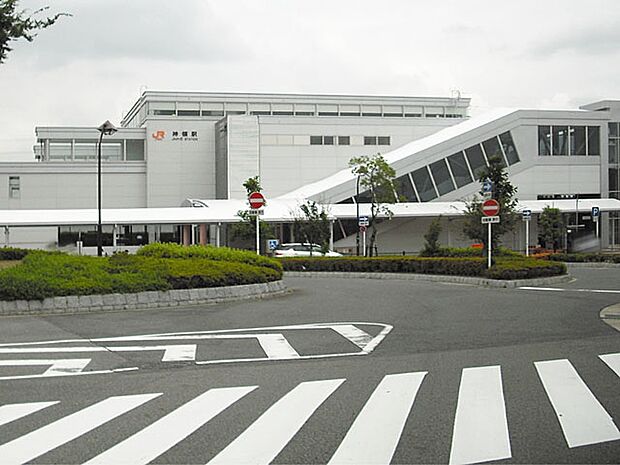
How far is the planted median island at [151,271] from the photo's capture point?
667 inches

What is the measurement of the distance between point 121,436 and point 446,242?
50780 millimetres

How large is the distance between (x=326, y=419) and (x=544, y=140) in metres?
56.6

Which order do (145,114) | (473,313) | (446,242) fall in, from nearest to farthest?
(473,313)
(446,242)
(145,114)

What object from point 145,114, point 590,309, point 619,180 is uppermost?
point 145,114

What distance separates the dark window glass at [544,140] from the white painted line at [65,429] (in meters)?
55.8

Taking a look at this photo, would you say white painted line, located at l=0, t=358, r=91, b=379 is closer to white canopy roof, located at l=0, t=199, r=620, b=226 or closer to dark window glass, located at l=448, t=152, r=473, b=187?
white canopy roof, located at l=0, t=199, r=620, b=226

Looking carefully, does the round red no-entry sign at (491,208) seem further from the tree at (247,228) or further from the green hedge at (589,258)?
the tree at (247,228)

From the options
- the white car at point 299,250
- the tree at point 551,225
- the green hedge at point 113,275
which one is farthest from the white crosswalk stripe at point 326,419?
the tree at point 551,225

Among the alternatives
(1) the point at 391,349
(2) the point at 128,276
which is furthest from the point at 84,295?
(1) the point at 391,349

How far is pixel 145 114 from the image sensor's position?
79.9 meters

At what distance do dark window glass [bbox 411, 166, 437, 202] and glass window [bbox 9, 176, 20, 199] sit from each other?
31495mm

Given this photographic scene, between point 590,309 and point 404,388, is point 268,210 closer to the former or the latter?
point 590,309

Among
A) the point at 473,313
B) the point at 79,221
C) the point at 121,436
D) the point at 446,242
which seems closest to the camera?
the point at 121,436

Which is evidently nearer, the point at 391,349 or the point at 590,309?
the point at 391,349
